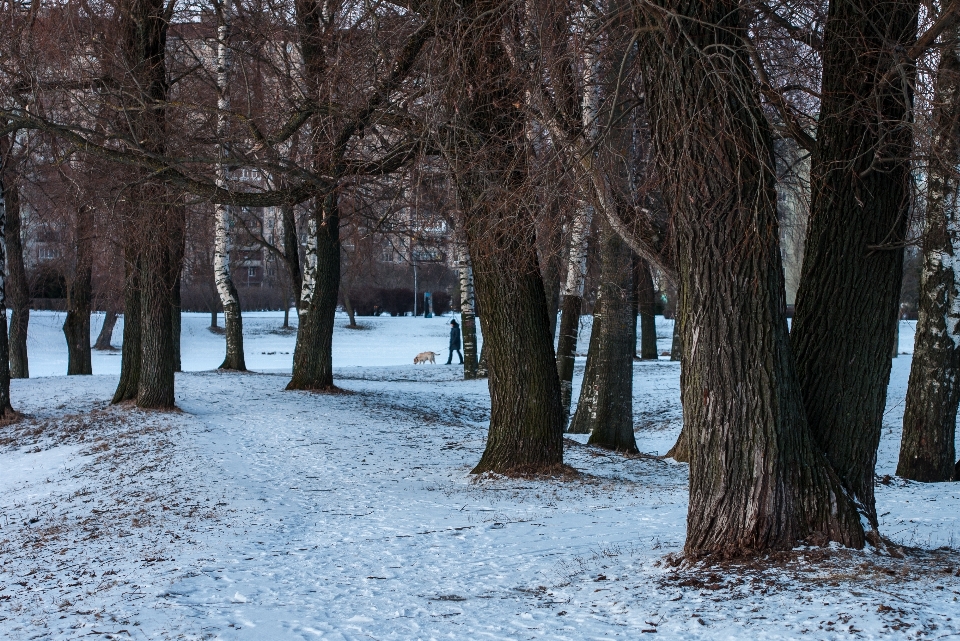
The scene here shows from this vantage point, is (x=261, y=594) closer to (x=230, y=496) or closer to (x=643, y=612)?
(x=643, y=612)

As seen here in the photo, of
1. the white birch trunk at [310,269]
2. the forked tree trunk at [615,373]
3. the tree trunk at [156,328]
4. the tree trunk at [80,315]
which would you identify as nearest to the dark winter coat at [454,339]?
the tree trunk at [80,315]

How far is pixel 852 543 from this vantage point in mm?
5090

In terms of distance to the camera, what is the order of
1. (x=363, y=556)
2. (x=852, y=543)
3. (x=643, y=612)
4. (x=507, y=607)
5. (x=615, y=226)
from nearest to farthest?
(x=643, y=612) → (x=507, y=607) → (x=852, y=543) → (x=363, y=556) → (x=615, y=226)

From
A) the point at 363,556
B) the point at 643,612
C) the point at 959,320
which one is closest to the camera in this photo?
the point at 643,612

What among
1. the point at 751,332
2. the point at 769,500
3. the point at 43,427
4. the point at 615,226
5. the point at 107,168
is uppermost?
the point at 107,168

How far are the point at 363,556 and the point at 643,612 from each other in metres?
2.39

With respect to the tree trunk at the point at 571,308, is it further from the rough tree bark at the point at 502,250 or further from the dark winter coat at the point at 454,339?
the dark winter coat at the point at 454,339

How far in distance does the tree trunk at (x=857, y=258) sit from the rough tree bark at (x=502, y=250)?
2.68 metres

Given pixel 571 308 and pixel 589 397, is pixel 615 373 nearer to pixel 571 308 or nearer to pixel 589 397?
pixel 589 397

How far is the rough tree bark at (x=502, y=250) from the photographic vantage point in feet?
25.4

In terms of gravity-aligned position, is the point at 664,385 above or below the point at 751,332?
below

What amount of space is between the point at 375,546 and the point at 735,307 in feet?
10.4

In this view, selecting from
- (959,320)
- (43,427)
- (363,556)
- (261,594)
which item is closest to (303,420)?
(43,427)

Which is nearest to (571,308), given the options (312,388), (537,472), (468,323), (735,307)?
(312,388)
